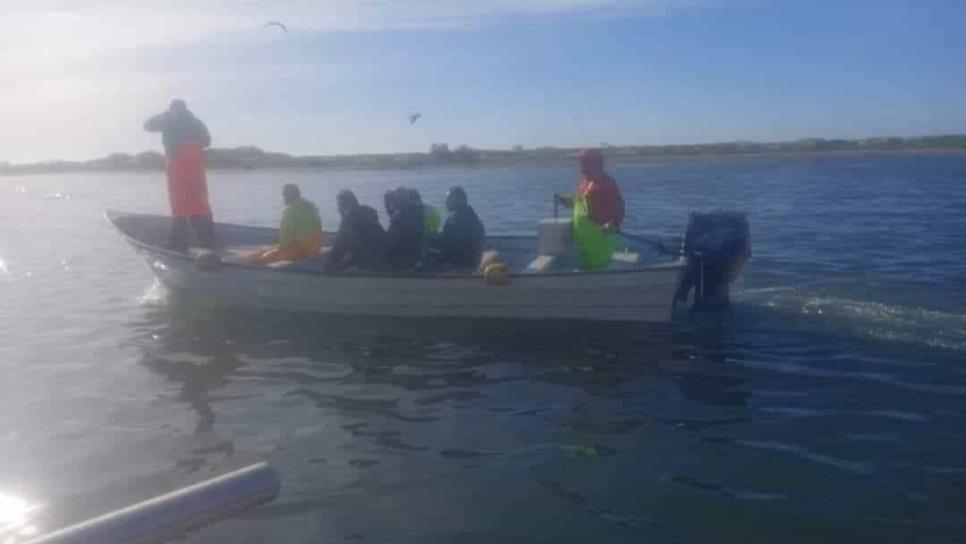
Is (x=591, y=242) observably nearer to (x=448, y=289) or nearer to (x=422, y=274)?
(x=448, y=289)

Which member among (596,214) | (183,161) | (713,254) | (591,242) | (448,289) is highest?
(183,161)

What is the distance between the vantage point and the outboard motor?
1252 cm

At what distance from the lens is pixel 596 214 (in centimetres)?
1316

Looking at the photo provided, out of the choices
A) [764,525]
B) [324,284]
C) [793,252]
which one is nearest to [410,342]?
[324,284]

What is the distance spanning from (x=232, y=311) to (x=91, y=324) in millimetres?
2059

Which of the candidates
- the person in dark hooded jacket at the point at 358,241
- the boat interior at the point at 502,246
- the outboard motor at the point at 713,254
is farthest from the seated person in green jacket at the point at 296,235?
the outboard motor at the point at 713,254

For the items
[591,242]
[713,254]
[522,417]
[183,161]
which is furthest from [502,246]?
[522,417]

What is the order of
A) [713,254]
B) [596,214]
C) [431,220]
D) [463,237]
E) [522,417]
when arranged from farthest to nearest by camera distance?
[431,220] < [463,237] < [596,214] < [713,254] < [522,417]

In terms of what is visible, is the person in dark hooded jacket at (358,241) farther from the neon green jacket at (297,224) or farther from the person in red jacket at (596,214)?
the person in red jacket at (596,214)

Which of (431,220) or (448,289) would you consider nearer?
(448,289)

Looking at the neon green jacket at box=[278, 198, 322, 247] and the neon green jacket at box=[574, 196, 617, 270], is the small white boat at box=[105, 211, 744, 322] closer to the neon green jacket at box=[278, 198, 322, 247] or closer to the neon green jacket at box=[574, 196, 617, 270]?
the neon green jacket at box=[574, 196, 617, 270]

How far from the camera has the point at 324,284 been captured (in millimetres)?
13570

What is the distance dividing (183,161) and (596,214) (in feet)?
20.3

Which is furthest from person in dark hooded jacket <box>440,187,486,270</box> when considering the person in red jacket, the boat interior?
the person in red jacket
